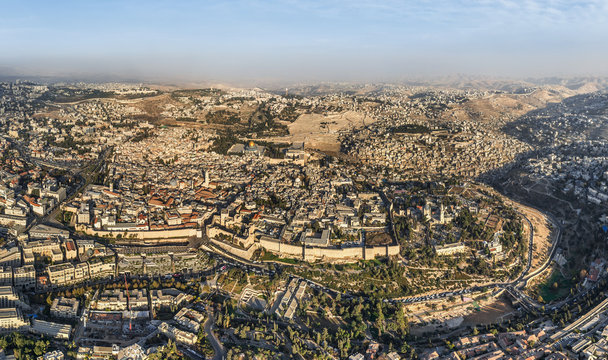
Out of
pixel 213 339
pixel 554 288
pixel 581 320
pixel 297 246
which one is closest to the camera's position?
pixel 213 339

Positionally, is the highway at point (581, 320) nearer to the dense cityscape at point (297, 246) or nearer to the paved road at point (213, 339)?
the dense cityscape at point (297, 246)

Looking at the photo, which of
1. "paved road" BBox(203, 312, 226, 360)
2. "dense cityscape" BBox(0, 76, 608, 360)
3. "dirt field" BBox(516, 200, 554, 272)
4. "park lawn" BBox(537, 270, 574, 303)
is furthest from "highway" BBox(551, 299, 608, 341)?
"paved road" BBox(203, 312, 226, 360)

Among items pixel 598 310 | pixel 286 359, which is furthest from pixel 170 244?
pixel 598 310

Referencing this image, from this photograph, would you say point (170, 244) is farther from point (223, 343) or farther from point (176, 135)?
point (176, 135)

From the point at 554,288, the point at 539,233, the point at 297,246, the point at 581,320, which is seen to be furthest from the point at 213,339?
the point at 539,233

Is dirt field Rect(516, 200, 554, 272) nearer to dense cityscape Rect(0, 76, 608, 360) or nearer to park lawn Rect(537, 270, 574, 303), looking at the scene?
dense cityscape Rect(0, 76, 608, 360)

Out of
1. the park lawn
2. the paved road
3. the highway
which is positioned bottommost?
the park lawn

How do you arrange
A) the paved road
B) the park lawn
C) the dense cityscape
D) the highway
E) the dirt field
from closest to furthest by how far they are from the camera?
the paved road, the dense cityscape, the highway, the park lawn, the dirt field

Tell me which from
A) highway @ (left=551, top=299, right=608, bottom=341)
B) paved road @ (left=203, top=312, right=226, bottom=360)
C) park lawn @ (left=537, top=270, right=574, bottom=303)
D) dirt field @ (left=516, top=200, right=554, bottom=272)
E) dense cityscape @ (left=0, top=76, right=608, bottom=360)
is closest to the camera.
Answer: paved road @ (left=203, top=312, right=226, bottom=360)

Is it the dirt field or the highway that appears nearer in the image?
the highway

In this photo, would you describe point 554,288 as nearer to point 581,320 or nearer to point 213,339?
point 581,320

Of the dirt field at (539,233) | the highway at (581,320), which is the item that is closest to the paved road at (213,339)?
the highway at (581,320)
